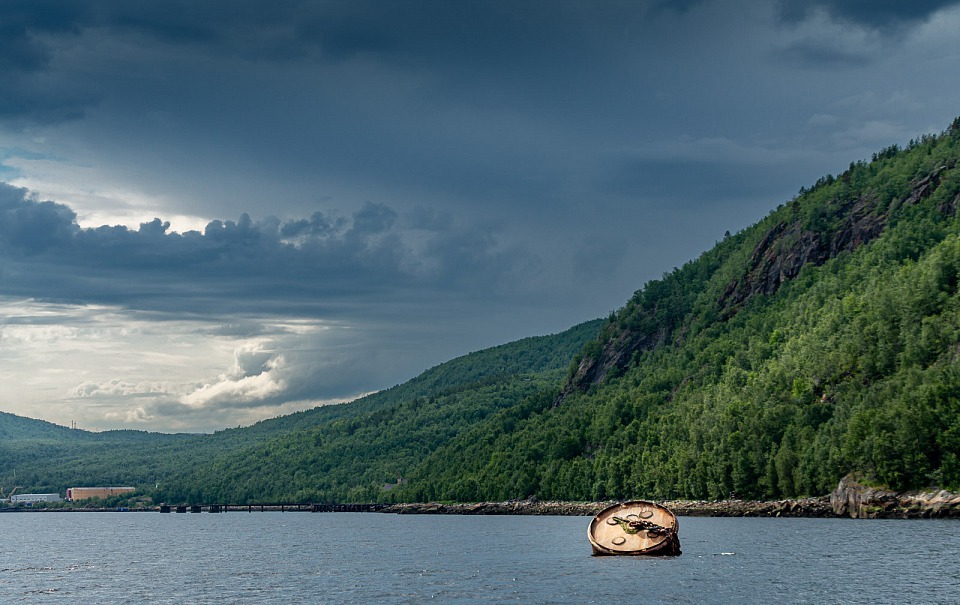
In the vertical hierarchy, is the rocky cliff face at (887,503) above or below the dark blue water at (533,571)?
above

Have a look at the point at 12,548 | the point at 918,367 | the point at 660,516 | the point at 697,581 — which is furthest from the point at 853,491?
the point at 12,548

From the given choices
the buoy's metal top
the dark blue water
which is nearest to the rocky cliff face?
the dark blue water

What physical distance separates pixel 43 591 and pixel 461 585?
38209mm

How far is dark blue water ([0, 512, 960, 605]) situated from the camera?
83.4 m

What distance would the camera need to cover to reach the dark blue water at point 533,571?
274ft

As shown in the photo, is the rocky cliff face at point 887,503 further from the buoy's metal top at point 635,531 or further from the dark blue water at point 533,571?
the buoy's metal top at point 635,531

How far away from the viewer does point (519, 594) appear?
277 ft

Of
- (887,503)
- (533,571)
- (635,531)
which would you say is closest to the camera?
(533,571)

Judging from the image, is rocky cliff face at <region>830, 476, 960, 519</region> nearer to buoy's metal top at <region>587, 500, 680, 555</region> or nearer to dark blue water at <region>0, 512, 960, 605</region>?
dark blue water at <region>0, 512, 960, 605</region>

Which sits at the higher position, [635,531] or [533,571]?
[635,531]

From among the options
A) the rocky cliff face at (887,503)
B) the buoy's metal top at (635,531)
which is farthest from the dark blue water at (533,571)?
the rocky cliff face at (887,503)

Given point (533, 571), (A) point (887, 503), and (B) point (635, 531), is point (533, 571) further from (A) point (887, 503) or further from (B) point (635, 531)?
(A) point (887, 503)

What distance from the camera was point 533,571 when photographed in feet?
341

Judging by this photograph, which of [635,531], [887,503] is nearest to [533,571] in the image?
[635,531]
